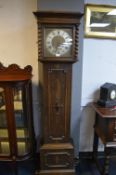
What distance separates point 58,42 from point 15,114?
2.74ft

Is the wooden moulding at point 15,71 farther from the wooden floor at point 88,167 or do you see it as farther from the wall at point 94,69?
the wooden floor at point 88,167

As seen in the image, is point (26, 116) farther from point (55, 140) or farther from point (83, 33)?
point (83, 33)

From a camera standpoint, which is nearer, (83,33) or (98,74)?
(83,33)

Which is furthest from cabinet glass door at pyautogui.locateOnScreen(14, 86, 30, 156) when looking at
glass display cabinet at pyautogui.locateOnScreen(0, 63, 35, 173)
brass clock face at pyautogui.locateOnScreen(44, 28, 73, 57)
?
brass clock face at pyautogui.locateOnScreen(44, 28, 73, 57)

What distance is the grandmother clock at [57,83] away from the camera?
1.72 meters

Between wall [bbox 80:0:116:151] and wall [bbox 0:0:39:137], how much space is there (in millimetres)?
602

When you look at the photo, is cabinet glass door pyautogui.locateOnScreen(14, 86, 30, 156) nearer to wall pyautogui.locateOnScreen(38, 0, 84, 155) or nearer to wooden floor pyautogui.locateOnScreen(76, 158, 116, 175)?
wall pyautogui.locateOnScreen(38, 0, 84, 155)

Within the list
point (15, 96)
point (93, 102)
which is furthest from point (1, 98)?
point (93, 102)

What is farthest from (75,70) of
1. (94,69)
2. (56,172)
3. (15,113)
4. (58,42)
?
(56,172)

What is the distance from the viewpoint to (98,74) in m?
2.25

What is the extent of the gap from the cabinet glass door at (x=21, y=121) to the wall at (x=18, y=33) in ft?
1.13

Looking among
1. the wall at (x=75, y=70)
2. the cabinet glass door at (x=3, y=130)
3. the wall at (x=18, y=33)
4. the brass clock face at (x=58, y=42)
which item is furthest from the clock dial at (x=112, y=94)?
the cabinet glass door at (x=3, y=130)

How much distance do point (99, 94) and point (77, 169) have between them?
37.1 inches

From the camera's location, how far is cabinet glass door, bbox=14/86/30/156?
1883 millimetres
